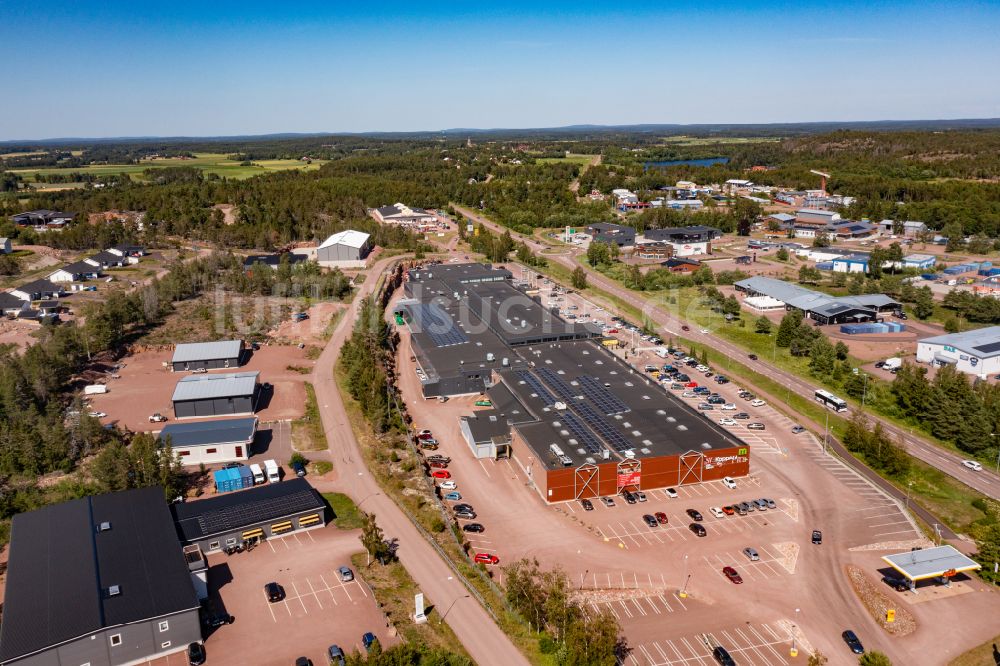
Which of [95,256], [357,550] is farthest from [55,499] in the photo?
[95,256]

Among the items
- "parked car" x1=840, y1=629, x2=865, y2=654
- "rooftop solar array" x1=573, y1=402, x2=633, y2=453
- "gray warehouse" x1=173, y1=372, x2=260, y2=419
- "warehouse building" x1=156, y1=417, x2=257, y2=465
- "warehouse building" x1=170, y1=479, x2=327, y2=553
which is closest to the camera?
"parked car" x1=840, y1=629, x2=865, y2=654

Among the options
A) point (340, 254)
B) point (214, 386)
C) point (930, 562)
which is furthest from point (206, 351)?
point (930, 562)

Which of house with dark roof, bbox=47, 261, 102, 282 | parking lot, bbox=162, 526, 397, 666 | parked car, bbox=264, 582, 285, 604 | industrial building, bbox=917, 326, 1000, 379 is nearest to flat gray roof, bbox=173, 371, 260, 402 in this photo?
parking lot, bbox=162, 526, 397, 666

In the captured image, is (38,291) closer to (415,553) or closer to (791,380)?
(415,553)

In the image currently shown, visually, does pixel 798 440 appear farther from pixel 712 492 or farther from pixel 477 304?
pixel 477 304

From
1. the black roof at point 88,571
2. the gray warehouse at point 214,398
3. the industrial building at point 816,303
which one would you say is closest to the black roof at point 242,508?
the black roof at point 88,571

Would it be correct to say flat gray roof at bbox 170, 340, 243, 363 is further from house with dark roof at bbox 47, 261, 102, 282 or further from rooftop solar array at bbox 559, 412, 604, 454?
house with dark roof at bbox 47, 261, 102, 282
